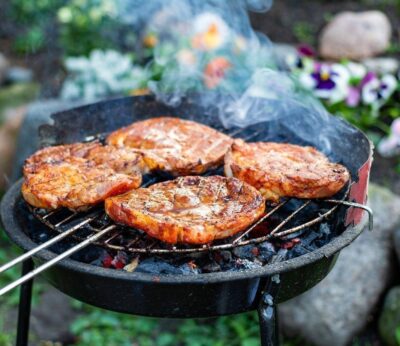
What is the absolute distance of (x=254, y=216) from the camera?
234 cm

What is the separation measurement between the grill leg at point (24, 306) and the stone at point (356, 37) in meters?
5.19

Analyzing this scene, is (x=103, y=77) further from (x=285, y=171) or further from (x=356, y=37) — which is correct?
(x=285, y=171)

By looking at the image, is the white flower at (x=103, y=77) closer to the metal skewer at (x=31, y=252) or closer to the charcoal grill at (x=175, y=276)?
the charcoal grill at (x=175, y=276)

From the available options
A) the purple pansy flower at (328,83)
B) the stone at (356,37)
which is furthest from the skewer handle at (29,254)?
the stone at (356,37)

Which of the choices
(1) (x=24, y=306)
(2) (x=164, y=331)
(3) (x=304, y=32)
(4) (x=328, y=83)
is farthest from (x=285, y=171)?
(3) (x=304, y=32)

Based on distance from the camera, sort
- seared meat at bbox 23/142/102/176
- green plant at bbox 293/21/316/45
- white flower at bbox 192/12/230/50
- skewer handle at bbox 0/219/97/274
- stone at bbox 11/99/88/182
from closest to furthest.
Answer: skewer handle at bbox 0/219/97/274 → seared meat at bbox 23/142/102/176 → stone at bbox 11/99/88/182 → white flower at bbox 192/12/230/50 → green plant at bbox 293/21/316/45

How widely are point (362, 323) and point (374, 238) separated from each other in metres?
0.65

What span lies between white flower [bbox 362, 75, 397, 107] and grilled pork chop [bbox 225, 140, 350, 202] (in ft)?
8.32

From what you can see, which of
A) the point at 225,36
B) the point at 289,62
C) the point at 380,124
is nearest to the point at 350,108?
the point at 380,124

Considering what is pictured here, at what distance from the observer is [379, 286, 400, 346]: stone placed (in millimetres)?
4043

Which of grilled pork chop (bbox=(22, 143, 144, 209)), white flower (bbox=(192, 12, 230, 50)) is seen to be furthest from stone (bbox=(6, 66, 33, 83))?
grilled pork chop (bbox=(22, 143, 144, 209))

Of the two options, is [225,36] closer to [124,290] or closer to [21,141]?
[21,141]

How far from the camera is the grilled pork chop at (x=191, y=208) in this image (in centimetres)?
223

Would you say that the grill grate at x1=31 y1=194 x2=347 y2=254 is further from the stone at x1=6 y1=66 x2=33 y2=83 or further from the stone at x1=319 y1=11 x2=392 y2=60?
the stone at x1=6 y1=66 x2=33 y2=83
